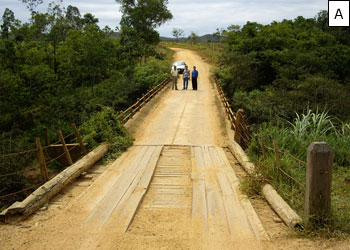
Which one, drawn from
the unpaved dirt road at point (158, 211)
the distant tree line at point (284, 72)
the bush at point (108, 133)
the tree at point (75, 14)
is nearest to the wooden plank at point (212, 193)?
the unpaved dirt road at point (158, 211)

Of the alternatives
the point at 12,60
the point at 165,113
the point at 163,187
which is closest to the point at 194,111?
the point at 165,113

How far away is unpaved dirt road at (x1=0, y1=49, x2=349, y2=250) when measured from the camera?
17.3ft

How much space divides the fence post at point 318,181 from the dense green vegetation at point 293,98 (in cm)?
21

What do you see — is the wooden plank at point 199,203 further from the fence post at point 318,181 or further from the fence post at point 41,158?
the fence post at point 41,158

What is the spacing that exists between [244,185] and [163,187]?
5.78ft

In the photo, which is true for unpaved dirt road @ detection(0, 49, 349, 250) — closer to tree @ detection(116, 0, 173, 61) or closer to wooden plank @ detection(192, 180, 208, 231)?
wooden plank @ detection(192, 180, 208, 231)

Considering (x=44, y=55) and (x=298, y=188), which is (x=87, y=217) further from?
(x=44, y=55)

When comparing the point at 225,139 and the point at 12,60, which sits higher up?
the point at 12,60

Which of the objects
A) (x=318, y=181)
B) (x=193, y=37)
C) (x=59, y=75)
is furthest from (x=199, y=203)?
(x=193, y=37)

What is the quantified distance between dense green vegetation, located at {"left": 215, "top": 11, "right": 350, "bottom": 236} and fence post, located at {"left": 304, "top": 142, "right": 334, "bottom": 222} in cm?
21

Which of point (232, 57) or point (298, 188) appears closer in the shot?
point (298, 188)

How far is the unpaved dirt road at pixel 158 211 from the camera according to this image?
5.27 m

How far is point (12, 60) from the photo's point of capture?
31047 mm

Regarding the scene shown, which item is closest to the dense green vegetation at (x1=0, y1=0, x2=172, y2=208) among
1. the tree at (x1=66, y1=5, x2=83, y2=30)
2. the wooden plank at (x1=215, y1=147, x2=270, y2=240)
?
the wooden plank at (x1=215, y1=147, x2=270, y2=240)
